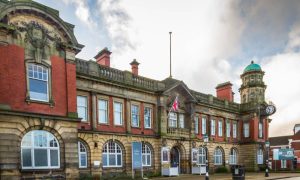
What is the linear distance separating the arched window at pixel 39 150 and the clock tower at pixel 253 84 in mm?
35341

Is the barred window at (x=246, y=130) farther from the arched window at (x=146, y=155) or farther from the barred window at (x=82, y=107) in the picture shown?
the barred window at (x=82, y=107)

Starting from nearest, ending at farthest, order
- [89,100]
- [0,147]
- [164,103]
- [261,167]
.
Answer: [0,147] < [89,100] < [164,103] < [261,167]

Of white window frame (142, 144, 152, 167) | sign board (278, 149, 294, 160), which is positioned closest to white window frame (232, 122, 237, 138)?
sign board (278, 149, 294, 160)

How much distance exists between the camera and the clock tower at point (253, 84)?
44781 millimetres

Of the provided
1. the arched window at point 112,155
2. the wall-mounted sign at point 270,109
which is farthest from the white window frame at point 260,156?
the arched window at point 112,155

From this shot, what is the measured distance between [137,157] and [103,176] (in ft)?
10.9

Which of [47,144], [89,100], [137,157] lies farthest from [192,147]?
[47,144]

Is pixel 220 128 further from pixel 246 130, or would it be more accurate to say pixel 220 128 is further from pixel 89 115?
pixel 89 115

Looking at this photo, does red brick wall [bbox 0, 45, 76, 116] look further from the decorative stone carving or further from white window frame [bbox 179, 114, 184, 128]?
white window frame [bbox 179, 114, 184, 128]

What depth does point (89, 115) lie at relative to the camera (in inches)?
907

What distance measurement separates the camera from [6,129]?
1498 centimetres

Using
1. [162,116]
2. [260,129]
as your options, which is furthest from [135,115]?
[260,129]

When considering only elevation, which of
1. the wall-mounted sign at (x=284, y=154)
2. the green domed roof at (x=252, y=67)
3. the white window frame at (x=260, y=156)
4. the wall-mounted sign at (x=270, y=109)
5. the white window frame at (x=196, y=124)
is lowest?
the white window frame at (x=260, y=156)

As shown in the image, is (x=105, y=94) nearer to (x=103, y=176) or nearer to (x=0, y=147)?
(x=103, y=176)
